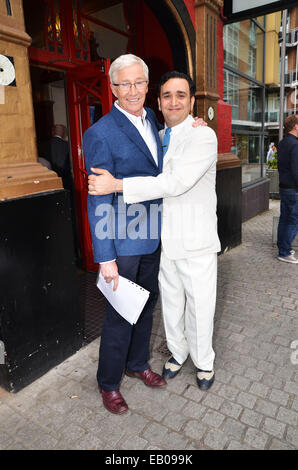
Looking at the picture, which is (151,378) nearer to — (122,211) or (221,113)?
(122,211)

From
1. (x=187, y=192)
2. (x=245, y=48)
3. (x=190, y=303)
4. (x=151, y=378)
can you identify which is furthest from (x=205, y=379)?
(x=245, y=48)

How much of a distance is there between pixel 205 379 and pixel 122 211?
4.71ft

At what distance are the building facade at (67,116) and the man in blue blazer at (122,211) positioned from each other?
2.04 feet

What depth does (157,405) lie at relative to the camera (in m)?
2.35

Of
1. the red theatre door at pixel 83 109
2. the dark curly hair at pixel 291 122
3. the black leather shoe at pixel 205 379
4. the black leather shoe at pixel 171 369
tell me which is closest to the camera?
the black leather shoe at pixel 205 379

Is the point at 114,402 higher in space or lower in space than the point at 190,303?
lower

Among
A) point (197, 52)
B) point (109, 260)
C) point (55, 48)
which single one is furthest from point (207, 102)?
point (109, 260)

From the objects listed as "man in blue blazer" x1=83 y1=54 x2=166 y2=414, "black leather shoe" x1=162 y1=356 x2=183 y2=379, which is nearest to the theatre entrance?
"man in blue blazer" x1=83 y1=54 x2=166 y2=414

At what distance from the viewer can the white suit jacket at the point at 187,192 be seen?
204cm

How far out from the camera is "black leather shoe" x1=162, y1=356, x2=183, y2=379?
264cm

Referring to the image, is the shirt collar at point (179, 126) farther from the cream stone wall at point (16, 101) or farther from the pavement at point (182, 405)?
the pavement at point (182, 405)

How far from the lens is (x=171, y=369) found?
2654 millimetres

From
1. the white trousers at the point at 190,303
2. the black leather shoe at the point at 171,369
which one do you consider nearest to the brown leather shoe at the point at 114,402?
the black leather shoe at the point at 171,369

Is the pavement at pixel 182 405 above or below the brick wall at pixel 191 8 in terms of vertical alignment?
below
